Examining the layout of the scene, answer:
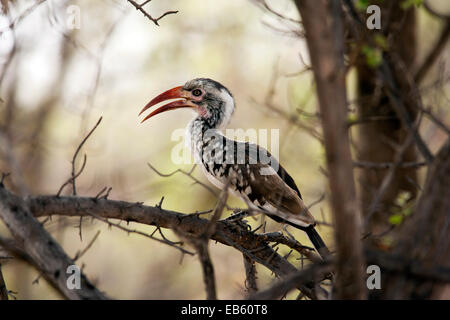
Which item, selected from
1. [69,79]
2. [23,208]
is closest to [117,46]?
[69,79]

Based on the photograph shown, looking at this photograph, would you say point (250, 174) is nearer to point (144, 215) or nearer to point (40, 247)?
point (144, 215)

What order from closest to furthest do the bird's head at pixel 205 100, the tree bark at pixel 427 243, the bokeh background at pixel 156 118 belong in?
the tree bark at pixel 427 243
the bird's head at pixel 205 100
the bokeh background at pixel 156 118

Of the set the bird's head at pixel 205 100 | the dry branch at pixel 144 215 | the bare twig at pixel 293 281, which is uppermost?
the bird's head at pixel 205 100

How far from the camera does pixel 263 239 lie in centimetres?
319

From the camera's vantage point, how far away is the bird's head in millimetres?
4414

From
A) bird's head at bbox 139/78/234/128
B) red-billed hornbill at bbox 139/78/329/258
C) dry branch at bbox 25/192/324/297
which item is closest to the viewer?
dry branch at bbox 25/192/324/297

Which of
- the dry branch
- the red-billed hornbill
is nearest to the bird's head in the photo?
the red-billed hornbill

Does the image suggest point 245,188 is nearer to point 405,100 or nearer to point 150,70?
point 405,100

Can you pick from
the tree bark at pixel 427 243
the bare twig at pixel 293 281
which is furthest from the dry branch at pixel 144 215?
the tree bark at pixel 427 243

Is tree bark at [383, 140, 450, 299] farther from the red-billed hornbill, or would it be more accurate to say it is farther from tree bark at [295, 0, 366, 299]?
the red-billed hornbill

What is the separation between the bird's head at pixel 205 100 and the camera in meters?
4.41

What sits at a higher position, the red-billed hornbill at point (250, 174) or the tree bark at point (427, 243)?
the red-billed hornbill at point (250, 174)

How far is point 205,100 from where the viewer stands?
4469 mm

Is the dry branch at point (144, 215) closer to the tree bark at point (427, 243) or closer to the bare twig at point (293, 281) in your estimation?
the bare twig at point (293, 281)
